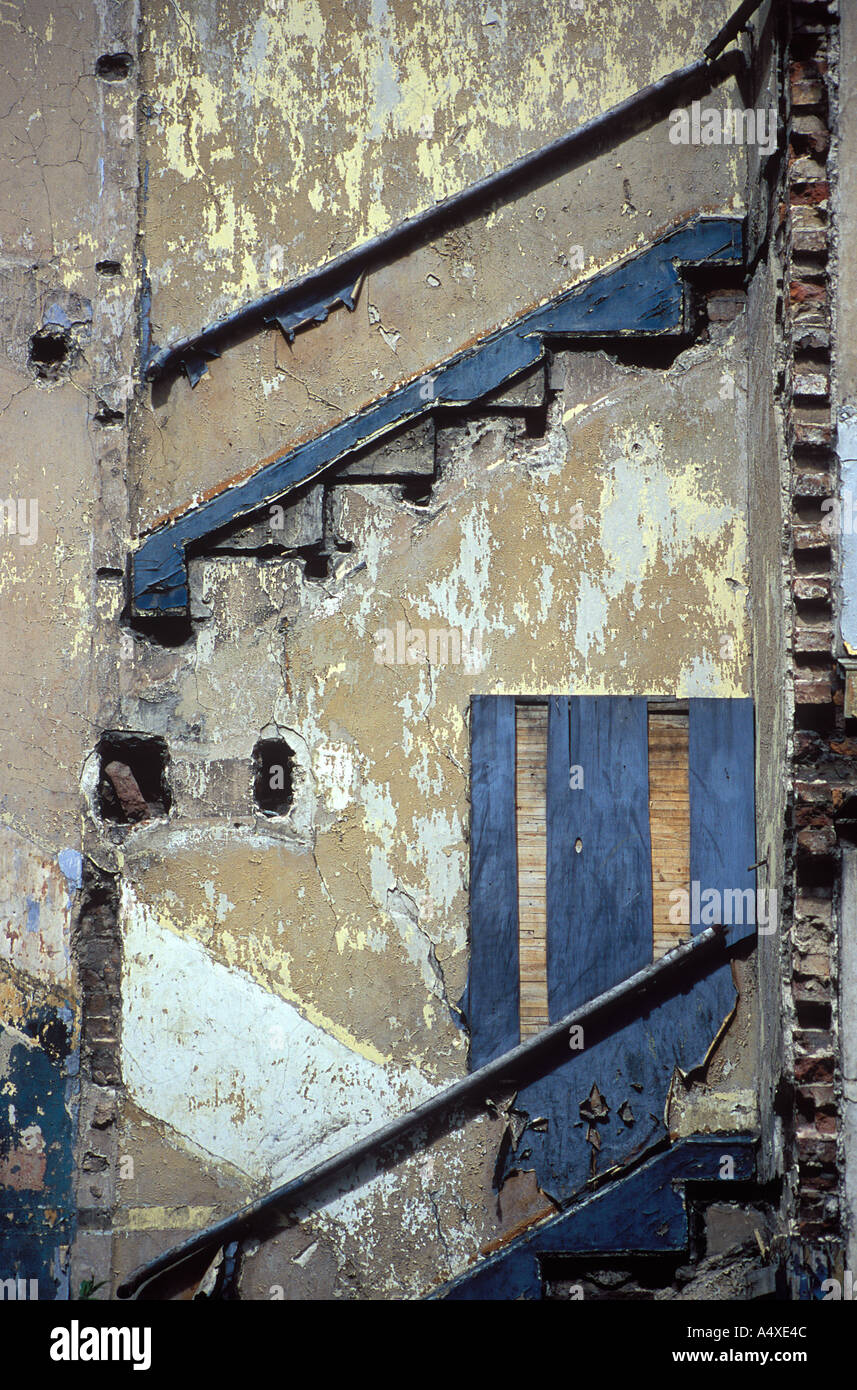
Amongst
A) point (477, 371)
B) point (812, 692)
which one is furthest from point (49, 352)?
point (812, 692)

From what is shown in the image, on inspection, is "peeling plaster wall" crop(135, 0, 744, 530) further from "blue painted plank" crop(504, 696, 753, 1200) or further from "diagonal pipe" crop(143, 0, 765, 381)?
"blue painted plank" crop(504, 696, 753, 1200)

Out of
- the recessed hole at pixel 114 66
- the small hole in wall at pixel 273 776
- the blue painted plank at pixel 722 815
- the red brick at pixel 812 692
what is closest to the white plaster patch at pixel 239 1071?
the small hole in wall at pixel 273 776

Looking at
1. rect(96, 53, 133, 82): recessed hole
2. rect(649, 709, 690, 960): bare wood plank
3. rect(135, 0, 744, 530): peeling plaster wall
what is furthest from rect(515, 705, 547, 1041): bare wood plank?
rect(96, 53, 133, 82): recessed hole

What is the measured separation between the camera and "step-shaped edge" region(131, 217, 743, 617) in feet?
14.6

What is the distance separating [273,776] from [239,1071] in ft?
3.82

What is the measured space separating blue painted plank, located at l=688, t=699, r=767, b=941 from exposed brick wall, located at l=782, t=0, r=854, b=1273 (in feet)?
1.98

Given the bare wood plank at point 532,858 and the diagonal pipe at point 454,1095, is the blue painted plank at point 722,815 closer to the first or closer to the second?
the diagonal pipe at point 454,1095

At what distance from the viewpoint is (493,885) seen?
438 cm

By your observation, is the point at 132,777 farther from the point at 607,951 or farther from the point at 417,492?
the point at 607,951

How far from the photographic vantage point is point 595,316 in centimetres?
448

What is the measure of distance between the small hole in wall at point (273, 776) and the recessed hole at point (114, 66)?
2.86 m

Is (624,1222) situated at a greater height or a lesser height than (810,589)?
lesser
